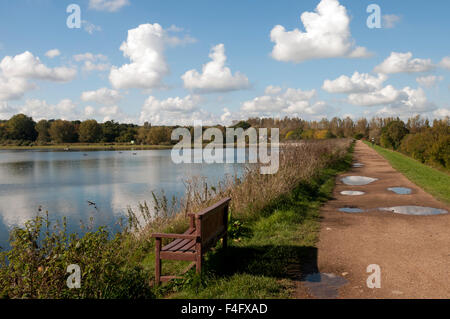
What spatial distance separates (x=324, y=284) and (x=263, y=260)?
3.60ft

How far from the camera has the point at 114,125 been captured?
368 ft

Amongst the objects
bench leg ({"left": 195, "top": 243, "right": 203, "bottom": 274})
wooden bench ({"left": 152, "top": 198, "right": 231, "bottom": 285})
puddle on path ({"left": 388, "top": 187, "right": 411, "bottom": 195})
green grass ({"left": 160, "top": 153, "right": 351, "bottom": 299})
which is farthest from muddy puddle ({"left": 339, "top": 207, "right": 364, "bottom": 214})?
bench leg ({"left": 195, "top": 243, "right": 203, "bottom": 274})

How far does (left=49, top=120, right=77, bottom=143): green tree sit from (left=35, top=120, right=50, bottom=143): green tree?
127 inches

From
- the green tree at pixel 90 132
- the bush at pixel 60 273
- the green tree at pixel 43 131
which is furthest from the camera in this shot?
the green tree at pixel 43 131

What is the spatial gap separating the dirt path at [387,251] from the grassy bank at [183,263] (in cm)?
41

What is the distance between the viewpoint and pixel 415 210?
9.73 m

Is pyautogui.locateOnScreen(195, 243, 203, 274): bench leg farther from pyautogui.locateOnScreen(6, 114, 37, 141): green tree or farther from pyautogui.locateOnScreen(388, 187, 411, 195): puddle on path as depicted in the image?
pyautogui.locateOnScreen(6, 114, 37, 141): green tree

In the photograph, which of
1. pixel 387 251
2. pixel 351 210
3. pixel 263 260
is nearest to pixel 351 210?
pixel 351 210

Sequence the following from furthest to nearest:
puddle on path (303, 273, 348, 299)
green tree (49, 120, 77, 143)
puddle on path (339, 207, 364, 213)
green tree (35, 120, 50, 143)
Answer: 1. green tree (35, 120, 50, 143)
2. green tree (49, 120, 77, 143)
3. puddle on path (339, 207, 364, 213)
4. puddle on path (303, 273, 348, 299)

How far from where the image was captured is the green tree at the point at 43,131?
110250mm

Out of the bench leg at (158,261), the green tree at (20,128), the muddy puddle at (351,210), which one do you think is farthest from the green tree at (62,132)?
the bench leg at (158,261)

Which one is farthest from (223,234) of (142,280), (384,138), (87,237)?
(384,138)

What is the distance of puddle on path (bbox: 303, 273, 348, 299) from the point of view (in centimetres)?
455

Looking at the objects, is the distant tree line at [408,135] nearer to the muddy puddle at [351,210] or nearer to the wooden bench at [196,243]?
the muddy puddle at [351,210]
